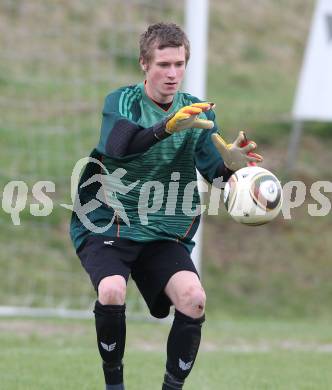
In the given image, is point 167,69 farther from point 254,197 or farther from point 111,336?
→ point 111,336

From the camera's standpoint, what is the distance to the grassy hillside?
11289mm

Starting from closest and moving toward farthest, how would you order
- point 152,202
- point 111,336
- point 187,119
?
point 187,119 → point 111,336 → point 152,202

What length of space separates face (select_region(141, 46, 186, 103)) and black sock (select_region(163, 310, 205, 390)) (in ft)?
3.79

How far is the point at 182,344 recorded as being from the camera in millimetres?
5098

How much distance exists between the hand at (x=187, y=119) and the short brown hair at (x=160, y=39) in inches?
18.4

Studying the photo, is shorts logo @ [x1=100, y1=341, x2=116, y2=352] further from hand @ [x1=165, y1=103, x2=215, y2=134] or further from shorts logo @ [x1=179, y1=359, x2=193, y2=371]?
hand @ [x1=165, y1=103, x2=215, y2=134]

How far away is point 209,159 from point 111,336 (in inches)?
42.5

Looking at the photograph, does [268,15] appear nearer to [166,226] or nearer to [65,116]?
[65,116]

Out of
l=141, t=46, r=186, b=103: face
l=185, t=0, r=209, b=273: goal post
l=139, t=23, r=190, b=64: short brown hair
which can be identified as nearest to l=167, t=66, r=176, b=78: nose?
l=141, t=46, r=186, b=103: face

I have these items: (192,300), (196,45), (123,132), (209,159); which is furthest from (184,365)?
(196,45)

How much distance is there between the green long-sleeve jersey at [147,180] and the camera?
5.30 m

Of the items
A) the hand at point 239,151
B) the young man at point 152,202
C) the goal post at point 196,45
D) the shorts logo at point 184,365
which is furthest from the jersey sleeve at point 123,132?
the goal post at point 196,45

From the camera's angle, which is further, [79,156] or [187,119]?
[79,156]

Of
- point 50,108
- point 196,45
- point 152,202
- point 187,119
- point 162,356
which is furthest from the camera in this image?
point 50,108
